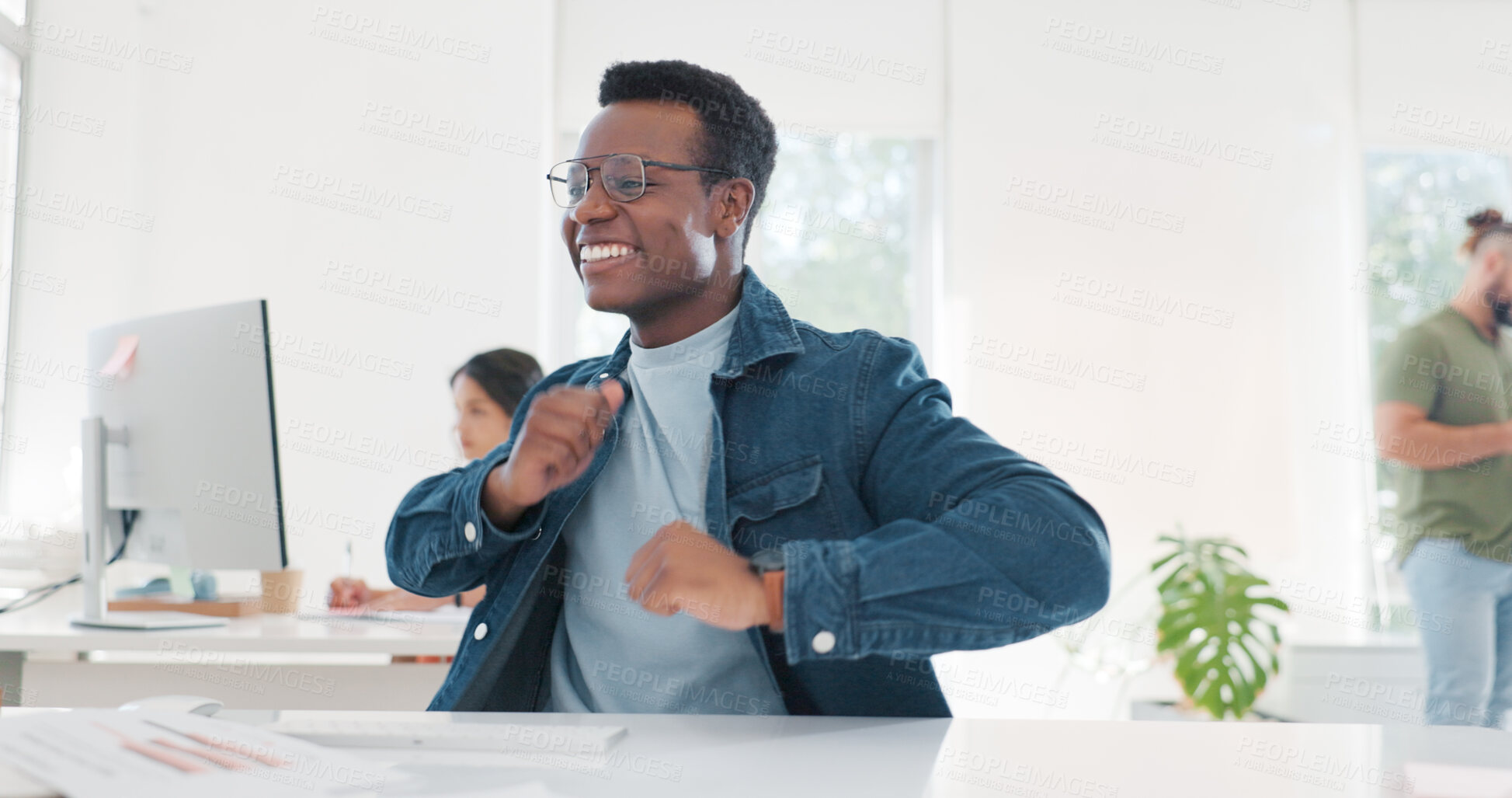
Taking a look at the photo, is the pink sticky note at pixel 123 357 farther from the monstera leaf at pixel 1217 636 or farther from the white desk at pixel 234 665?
the monstera leaf at pixel 1217 636

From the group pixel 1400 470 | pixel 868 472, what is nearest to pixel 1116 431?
pixel 1400 470

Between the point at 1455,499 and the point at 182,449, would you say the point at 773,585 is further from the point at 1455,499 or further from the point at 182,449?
the point at 1455,499

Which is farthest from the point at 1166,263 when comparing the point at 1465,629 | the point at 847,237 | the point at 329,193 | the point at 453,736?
the point at 453,736

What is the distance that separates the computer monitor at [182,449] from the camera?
1.64m

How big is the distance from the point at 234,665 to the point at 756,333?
1304mm

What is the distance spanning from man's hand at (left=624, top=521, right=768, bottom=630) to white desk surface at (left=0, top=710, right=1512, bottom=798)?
11 cm

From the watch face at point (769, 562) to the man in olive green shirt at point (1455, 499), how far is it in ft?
6.79

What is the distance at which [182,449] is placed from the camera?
176 cm

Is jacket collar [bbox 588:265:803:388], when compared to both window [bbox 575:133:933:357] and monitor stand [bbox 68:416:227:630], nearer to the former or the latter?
monitor stand [bbox 68:416:227:630]

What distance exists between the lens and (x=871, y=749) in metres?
0.92

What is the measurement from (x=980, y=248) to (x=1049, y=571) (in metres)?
3.21

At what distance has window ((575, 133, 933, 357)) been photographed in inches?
165

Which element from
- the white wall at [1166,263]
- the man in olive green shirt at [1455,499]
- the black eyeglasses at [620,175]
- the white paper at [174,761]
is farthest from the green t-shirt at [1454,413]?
the white paper at [174,761]

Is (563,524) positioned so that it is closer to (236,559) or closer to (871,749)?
(871,749)
